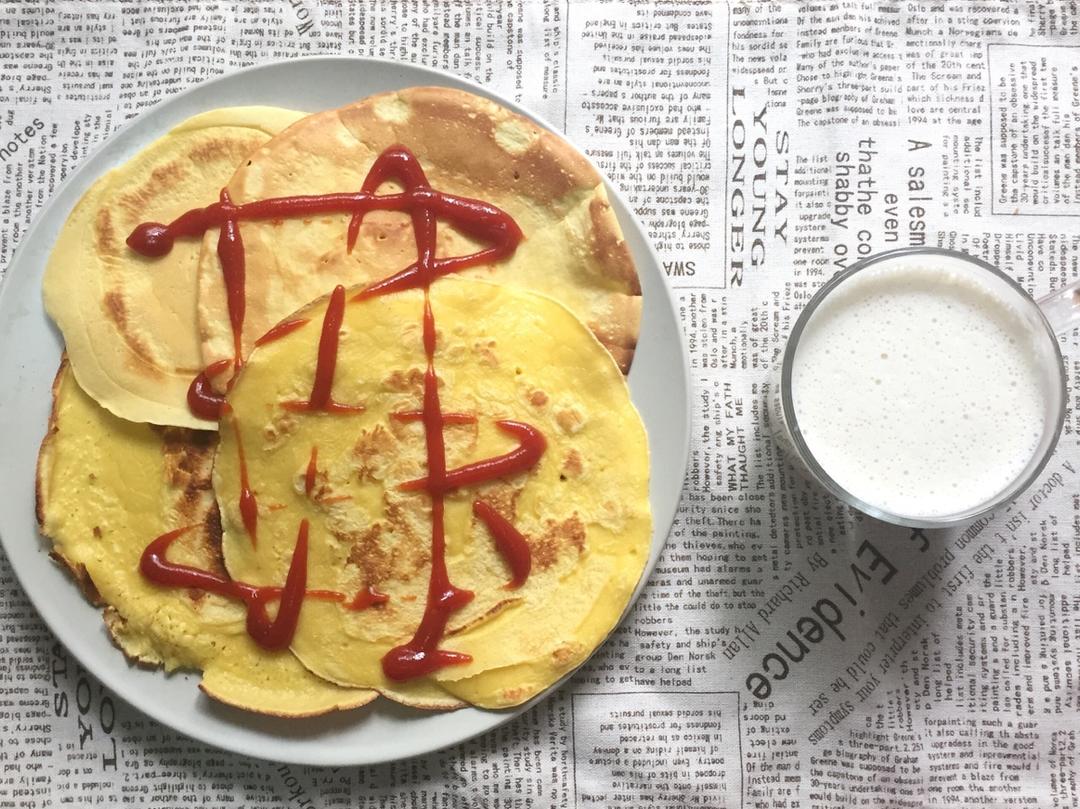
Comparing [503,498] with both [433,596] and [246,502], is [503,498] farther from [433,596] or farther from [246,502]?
[246,502]

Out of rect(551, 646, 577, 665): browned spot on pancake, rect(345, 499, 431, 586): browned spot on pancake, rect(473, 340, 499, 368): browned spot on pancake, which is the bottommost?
rect(551, 646, 577, 665): browned spot on pancake

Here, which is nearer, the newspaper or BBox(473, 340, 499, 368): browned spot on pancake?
BBox(473, 340, 499, 368): browned spot on pancake

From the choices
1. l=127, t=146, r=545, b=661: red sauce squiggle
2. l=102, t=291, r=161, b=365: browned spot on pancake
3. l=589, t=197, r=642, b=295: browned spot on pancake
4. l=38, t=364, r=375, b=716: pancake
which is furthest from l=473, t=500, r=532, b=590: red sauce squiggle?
l=102, t=291, r=161, b=365: browned spot on pancake

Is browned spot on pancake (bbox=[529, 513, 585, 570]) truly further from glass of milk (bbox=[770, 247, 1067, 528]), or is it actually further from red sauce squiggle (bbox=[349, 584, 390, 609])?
glass of milk (bbox=[770, 247, 1067, 528])

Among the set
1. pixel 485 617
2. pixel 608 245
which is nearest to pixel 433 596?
pixel 485 617

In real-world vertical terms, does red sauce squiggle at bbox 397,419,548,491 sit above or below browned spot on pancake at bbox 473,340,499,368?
below

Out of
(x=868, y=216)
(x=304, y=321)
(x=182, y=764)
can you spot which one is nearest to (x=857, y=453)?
(x=868, y=216)
